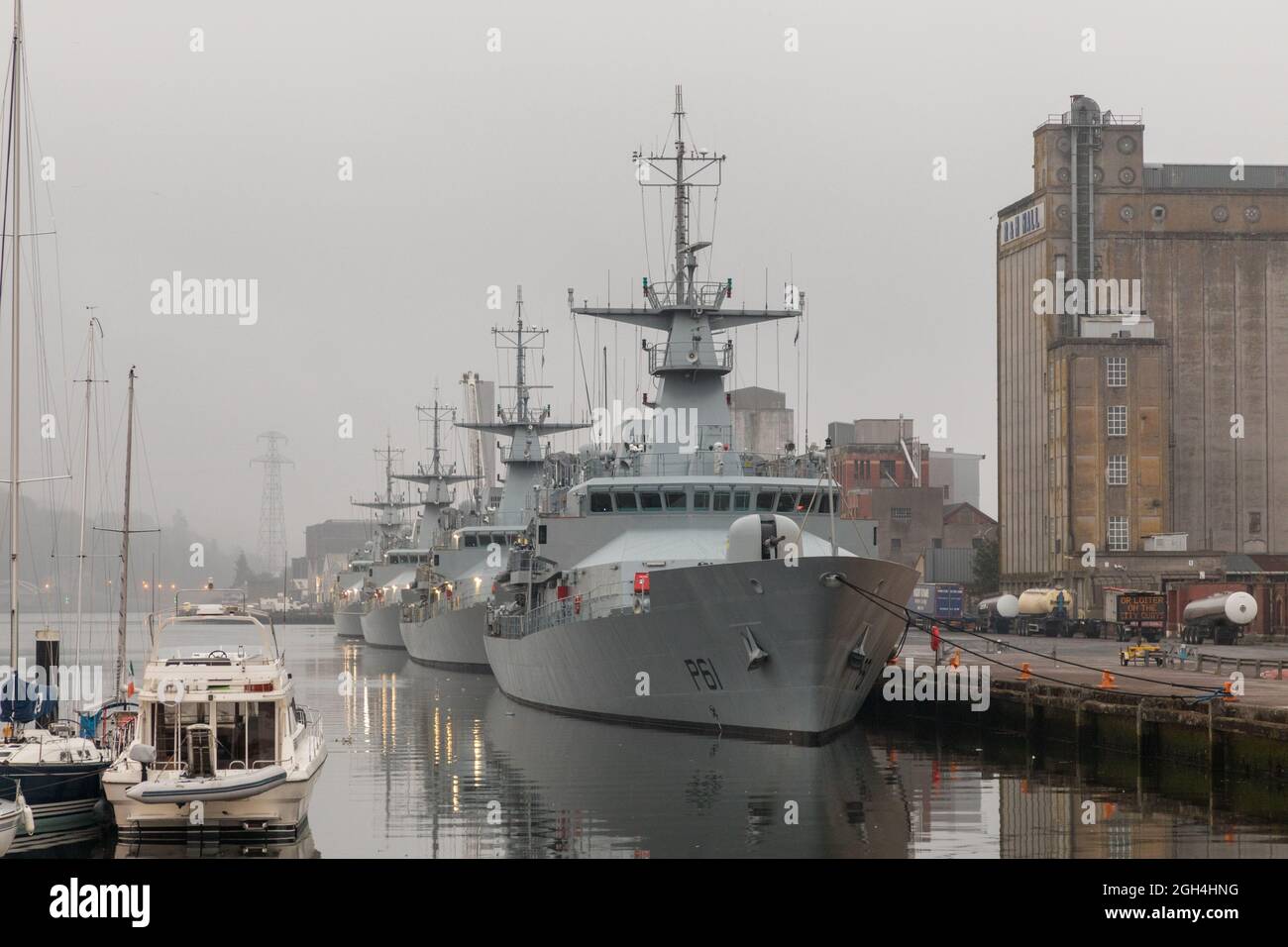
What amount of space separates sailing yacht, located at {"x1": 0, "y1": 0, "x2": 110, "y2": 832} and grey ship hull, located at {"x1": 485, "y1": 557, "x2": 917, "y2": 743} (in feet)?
34.3

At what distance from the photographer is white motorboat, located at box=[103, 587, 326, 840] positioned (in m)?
19.2

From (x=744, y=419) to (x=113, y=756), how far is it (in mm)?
112479

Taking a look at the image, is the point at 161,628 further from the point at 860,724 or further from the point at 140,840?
the point at 860,724

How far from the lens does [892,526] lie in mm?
100875

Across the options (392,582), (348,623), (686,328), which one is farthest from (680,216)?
(348,623)

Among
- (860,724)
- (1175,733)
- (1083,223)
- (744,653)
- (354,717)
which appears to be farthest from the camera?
(1083,223)

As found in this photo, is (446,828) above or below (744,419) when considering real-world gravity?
below

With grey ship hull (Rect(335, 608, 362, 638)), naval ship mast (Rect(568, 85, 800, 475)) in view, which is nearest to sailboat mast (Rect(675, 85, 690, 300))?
naval ship mast (Rect(568, 85, 800, 475))

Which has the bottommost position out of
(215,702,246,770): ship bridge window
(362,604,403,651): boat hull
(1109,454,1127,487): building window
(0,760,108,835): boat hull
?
(362,604,403,651): boat hull

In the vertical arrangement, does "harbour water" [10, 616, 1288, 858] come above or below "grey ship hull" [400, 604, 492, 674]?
above

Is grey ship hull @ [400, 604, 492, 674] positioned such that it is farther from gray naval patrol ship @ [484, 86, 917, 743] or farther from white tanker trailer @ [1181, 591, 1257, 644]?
white tanker trailer @ [1181, 591, 1257, 644]

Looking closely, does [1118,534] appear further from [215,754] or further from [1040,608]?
[215,754]

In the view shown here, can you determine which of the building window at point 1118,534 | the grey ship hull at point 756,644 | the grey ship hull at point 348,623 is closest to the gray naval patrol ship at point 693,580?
the grey ship hull at point 756,644
